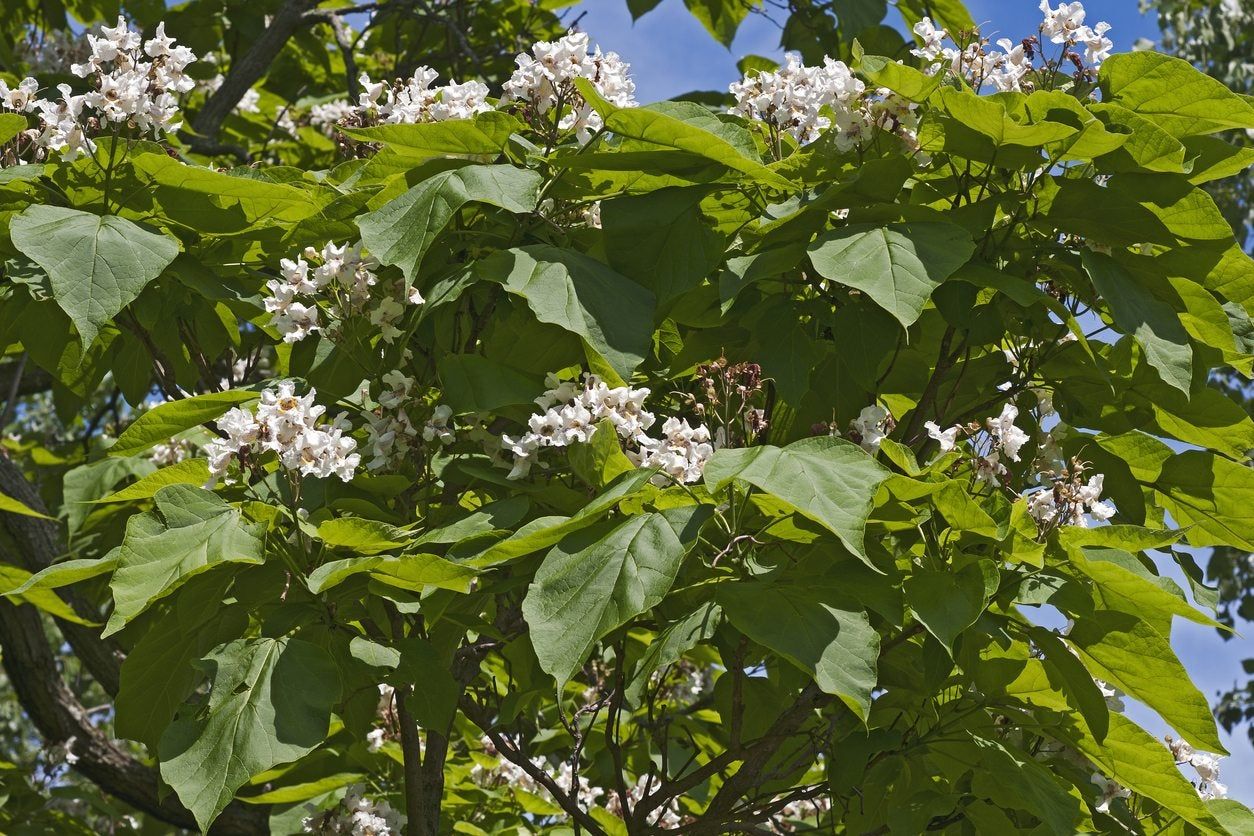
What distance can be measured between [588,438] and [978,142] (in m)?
0.71

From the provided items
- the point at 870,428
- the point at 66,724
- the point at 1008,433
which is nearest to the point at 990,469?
the point at 1008,433

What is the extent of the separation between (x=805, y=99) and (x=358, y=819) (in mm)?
1795

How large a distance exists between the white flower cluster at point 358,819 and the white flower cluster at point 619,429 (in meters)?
1.33

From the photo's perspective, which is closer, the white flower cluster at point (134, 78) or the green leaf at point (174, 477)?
the green leaf at point (174, 477)

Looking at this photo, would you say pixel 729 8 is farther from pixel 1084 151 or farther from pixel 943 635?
pixel 943 635

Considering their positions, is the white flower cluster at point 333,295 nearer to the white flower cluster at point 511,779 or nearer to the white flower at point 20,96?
the white flower at point 20,96

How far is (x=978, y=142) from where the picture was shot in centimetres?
191

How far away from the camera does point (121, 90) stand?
213 cm

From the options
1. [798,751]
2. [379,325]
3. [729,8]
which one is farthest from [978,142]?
[729,8]

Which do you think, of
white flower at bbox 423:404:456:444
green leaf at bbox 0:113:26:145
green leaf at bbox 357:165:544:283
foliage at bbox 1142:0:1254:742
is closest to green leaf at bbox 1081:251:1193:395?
green leaf at bbox 357:165:544:283

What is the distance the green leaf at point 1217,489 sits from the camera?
212 cm

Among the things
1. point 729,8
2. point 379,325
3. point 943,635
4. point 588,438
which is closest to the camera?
point 943,635

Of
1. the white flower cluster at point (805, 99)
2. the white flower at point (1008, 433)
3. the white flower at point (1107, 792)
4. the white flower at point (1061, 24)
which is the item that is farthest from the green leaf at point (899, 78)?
the white flower at point (1107, 792)

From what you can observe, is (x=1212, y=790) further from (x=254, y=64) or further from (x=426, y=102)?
(x=254, y=64)
